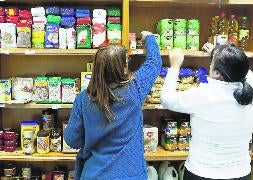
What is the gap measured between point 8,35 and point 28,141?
2.81 feet

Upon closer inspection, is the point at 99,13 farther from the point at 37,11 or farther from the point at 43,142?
the point at 43,142

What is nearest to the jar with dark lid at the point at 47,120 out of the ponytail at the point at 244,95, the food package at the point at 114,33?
the food package at the point at 114,33

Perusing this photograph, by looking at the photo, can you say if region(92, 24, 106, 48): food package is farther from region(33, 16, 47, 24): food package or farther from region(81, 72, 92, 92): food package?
region(33, 16, 47, 24): food package

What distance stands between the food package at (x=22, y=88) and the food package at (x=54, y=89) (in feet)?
0.55

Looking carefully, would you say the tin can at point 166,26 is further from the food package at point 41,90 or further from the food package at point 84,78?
the food package at point 41,90

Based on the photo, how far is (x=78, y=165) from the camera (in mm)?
2219

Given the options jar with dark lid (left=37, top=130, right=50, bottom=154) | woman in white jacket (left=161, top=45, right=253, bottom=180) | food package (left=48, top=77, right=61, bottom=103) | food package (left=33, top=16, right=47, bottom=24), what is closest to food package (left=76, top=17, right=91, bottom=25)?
food package (left=33, top=16, right=47, bottom=24)

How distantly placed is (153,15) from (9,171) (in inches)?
72.2

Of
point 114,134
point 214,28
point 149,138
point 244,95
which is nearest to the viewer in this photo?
point 244,95

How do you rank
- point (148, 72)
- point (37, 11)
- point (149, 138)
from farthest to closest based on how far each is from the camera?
point (149, 138)
point (37, 11)
point (148, 72)

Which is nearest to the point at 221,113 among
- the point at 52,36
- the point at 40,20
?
the point at 52,36

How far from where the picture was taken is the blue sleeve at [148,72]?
6.77ft

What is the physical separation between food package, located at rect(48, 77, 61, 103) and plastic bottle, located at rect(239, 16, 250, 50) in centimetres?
155

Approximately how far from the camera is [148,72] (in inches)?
84.4
